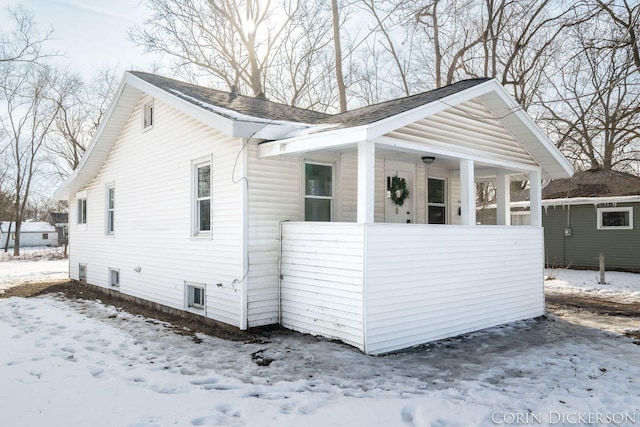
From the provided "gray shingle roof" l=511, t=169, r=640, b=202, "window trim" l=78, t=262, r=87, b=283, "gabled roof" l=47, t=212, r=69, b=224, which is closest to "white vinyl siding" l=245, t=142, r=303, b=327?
"window trim" l=78, t=262, r=87, b=283

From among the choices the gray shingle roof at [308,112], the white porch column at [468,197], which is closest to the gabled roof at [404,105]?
the gray shingle roof at [308,112]

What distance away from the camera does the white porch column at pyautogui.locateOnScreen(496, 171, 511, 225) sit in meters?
9.86

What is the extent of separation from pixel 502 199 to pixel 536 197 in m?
0.84

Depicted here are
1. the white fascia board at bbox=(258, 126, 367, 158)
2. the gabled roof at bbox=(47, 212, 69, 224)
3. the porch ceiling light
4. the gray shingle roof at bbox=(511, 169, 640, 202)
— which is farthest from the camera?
the gabled roof at bbox=(47, 212, 69, 224)

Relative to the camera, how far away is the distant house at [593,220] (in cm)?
1656

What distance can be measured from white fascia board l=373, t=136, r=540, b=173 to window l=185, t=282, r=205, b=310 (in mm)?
4402

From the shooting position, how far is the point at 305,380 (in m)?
5.00

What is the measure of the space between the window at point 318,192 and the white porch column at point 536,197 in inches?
165

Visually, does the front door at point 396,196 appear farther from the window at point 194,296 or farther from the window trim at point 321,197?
the window at point 194,296

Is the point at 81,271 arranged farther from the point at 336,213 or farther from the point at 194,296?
the point at 336,213

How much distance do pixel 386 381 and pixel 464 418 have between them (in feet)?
3.73

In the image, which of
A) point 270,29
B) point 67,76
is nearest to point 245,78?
point 270,29

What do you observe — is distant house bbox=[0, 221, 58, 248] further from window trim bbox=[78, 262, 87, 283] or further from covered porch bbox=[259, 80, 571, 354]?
Result: covered porch bbox=[259, 80, 571, 354]

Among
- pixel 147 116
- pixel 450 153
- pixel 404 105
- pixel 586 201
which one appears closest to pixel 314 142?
pixel 404 105
